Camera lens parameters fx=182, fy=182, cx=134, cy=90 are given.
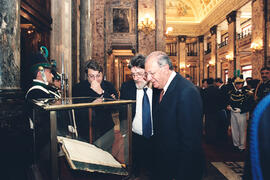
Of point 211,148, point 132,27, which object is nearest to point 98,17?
point 132,27

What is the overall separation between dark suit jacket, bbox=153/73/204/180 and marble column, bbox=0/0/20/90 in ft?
6.28

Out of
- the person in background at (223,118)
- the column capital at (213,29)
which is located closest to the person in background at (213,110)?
the person in background at (223,118)

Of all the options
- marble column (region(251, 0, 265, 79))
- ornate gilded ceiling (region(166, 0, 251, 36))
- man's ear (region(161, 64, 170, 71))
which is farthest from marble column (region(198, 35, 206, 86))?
man's ear (region(161, 64, 170, 71))

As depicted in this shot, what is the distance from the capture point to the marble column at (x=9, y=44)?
2234mm

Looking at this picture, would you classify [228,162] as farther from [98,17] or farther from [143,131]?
[98,17]

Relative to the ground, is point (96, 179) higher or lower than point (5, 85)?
lower

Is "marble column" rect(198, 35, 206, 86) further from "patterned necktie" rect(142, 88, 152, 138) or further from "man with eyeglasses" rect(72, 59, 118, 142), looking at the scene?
"patterned necktie" rect(142, 88, 152, 138)

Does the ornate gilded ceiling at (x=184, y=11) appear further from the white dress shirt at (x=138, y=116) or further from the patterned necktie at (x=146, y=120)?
the patterned necktie at (x=146, y=120)

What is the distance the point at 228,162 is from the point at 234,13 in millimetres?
15817

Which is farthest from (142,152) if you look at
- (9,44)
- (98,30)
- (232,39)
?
(232,39)

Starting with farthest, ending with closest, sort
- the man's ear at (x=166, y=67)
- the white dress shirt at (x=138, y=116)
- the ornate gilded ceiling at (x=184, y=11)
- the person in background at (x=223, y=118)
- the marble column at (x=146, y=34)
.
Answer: the ornate gilded ceiling at (x=184, y=11)
the marble column at (x=146, y=34)
the person in background at (x=223, y=118)
the white dress shirt at (x=138, y=116)
the man's ear at (x=166, y=67)

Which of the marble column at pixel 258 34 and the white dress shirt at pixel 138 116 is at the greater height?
the marble column at pixel 258 34

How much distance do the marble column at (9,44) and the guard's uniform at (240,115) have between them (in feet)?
18.3

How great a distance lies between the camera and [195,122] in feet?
4.79
